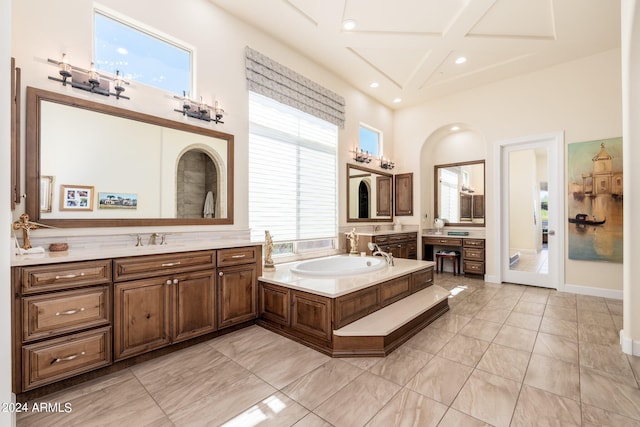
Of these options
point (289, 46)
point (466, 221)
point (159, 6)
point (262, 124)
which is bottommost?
point (466, 221)

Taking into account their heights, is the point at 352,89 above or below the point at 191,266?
above

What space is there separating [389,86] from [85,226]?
16.6ft

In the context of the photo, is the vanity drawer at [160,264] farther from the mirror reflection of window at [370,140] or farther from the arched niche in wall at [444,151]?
the arched niche in wall at [444,151]

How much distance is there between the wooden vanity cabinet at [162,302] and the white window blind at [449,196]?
200 inches

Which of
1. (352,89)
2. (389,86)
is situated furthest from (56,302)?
(389,86)

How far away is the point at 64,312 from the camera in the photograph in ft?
6.40

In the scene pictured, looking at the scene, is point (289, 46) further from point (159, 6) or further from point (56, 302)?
point (56, 302)

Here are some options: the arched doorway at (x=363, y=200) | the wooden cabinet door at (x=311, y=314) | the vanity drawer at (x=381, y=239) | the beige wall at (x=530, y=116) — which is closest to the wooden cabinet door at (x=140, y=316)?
the wooden cabinet door at (x=311, y=314)

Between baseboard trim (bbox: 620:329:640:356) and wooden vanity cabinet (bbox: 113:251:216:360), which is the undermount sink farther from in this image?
baseboard trim (bbox: 620:329:640:356)

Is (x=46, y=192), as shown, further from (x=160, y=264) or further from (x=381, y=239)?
(x=381, y=239)

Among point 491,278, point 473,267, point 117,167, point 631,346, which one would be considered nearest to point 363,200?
point 473,267

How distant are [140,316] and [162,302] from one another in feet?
0.58

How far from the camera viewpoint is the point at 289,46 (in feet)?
13.7

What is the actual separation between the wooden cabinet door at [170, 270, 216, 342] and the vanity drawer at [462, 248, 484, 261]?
15.2ft
